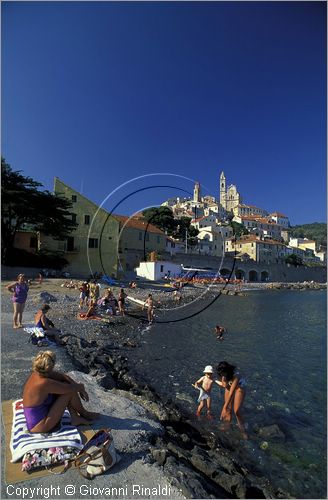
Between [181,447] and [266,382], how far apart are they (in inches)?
216

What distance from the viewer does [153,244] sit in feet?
178

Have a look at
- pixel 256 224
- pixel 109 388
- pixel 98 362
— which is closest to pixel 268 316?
pixel 98 362

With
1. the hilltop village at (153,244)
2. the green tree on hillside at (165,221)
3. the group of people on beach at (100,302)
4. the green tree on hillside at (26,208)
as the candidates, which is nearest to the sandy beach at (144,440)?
the hilltop village at (153,244)

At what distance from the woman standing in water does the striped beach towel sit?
3591 millimetres

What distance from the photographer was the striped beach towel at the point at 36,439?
139 inches

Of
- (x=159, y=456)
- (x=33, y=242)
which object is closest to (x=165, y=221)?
(x=33, y=242)

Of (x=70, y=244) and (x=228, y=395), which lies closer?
(x=228, y=395)

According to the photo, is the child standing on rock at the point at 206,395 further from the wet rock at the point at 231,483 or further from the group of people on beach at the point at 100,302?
the group of people on beach at the point at 100,302

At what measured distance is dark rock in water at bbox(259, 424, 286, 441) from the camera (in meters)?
6.49

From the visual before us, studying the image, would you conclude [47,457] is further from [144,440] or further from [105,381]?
[105,381]

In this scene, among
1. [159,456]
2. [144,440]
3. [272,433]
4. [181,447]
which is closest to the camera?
[159,456]

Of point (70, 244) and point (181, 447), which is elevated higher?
point (70, 244)

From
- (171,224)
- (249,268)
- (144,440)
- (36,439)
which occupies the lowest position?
(144,440)

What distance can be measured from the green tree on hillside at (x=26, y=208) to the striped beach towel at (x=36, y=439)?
29.4m
